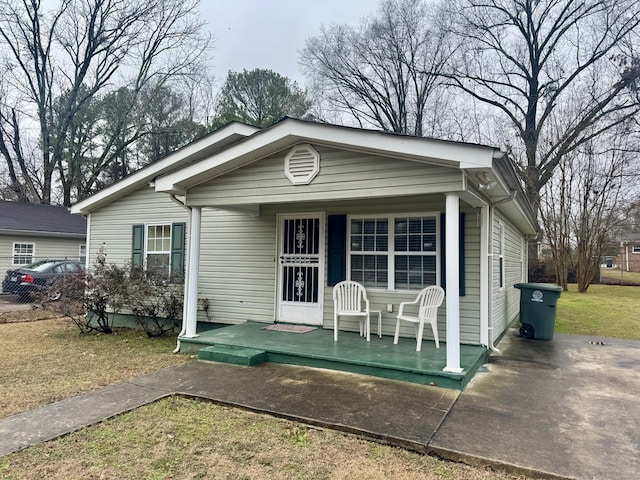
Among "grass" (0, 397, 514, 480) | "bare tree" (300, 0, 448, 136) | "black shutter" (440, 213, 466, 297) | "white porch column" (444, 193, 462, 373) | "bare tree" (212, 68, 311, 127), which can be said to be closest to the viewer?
"grass" (0, 397, 514, 480)

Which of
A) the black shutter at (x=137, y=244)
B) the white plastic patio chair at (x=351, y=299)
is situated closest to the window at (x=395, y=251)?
the white plastic patio chair at (x=351, y=299)

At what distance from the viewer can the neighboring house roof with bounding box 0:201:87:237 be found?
541 inches

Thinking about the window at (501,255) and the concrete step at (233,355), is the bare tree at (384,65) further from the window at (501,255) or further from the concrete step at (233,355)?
the concrete step at (233,355)

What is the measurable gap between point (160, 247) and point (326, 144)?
15.5ft

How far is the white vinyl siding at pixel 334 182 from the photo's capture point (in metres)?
4.32

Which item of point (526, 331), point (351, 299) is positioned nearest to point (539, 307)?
point (526, 331)

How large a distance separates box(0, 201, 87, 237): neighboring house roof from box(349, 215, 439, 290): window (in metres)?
13.0

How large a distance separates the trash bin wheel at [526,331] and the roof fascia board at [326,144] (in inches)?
176

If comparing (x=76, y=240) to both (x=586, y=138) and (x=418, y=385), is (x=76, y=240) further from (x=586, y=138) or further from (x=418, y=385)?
(x=586, y=138)

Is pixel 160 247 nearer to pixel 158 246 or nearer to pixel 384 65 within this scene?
pixel 158 246

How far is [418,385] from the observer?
414 cm

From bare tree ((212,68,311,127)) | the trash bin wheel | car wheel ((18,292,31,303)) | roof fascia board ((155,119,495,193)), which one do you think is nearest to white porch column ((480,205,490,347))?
roof fascia board ((155,119,495,193))

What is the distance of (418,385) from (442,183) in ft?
6.97

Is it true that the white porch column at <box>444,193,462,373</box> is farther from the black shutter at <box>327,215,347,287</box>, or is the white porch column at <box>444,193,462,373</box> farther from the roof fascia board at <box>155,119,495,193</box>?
the black shutter at <box>327,215,347,287</box>
